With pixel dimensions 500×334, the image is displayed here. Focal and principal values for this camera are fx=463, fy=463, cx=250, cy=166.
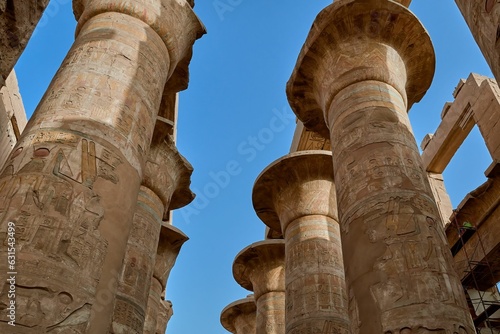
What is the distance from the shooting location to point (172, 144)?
31.8 ft

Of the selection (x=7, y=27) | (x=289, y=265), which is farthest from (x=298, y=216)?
(x=7, y=27)

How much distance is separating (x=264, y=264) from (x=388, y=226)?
27.4ft

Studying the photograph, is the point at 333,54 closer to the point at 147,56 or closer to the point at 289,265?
the point at 147,56

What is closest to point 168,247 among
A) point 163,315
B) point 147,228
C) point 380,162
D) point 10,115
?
point 163,315

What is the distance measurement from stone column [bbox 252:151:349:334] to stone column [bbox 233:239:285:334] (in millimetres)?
1710

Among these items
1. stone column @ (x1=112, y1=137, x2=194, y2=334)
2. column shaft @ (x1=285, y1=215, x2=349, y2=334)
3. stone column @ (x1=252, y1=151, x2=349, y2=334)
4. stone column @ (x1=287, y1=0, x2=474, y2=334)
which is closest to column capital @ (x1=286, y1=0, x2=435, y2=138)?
stone column @ (x1=287, y1=0, x2=474, y2=334)

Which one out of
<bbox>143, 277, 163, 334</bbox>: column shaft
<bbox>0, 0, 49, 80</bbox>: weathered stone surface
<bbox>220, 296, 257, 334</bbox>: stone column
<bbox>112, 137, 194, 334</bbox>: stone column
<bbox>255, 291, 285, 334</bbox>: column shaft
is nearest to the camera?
<bbox>0, 0, 49, 80</bbox>: weathered stone surface

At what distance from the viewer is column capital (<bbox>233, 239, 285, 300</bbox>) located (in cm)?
1292

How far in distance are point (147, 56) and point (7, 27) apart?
5.98ft

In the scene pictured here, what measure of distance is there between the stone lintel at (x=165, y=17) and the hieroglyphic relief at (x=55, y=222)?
2571 mm

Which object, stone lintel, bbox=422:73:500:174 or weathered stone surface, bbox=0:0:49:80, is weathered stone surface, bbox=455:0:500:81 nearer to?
weathered stone surface, bbox=0:0:49:80

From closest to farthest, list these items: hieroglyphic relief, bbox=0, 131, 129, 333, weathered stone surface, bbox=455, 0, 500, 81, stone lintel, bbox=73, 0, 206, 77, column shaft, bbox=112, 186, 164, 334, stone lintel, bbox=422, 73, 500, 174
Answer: hieroglyphic relief, bbox=0, 131, 129, 333 < weathered stone surface, bbox=455, 0, 500, 81 < stone lintel, bbox=73, 0, 206, 77 < column shaft, bbox=112, 186, 164, 334 < stone lintel, bbox=422, 73, 500, 174

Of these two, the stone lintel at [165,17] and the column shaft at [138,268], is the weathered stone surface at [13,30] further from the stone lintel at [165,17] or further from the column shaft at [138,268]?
the column shaft at [138,268]

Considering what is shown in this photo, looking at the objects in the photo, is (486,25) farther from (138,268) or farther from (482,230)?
(482,230)
